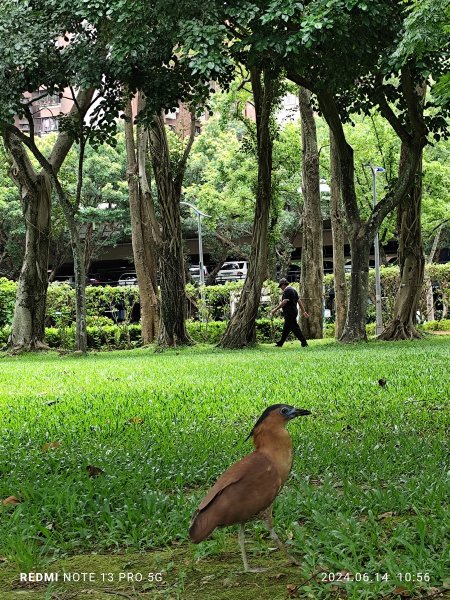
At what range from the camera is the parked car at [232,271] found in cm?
4027

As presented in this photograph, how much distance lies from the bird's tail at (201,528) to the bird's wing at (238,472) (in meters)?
0.03

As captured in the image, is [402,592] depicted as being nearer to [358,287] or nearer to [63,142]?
[358,287]

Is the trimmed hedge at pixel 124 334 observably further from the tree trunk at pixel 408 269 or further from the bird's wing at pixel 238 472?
the bird's wing at pixel 238 472

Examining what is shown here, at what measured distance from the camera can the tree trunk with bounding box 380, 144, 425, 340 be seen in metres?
19.2

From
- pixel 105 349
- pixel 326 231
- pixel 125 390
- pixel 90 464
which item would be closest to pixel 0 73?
pixel 125 390

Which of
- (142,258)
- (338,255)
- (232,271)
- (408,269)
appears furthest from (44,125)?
(408,269)

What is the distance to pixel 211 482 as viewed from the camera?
15.7 feet

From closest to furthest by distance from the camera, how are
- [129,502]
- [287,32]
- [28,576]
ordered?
[28,576] < [129,502] < [287,32]

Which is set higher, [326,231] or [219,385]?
[326,231]

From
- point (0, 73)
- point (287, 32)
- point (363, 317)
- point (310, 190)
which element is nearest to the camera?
point (287, 32)

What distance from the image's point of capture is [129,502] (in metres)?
4.25

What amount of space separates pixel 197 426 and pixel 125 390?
305 cm

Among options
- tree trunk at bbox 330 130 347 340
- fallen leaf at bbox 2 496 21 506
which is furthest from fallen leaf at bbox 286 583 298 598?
tree trunk at bbox 330 130 347 340

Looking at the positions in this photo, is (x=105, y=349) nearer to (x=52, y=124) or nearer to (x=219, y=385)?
(x=219, y=385)
